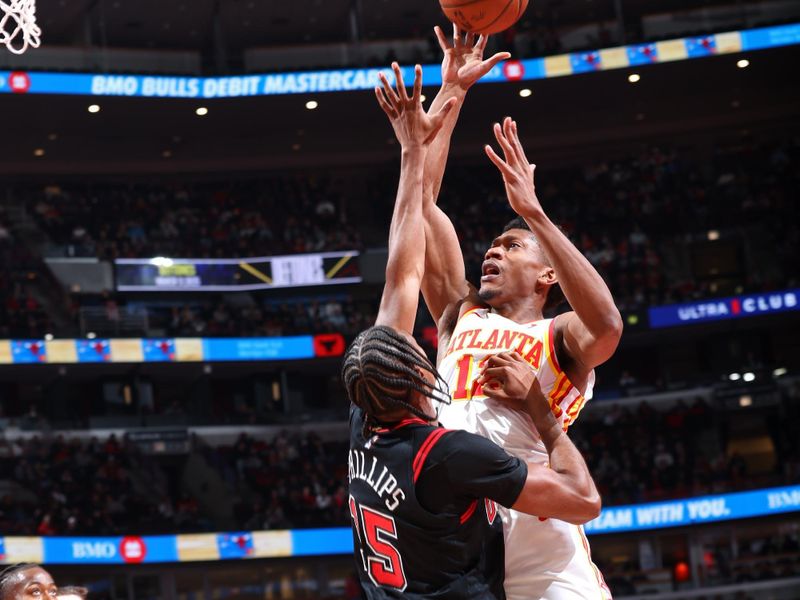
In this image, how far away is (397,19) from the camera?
26766 mm

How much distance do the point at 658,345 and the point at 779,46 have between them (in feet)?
22.2

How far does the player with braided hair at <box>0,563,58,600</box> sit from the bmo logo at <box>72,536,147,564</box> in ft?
55.9

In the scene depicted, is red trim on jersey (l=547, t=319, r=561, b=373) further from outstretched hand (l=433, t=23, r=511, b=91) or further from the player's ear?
outstretched hand (l=433, t=23, r=511, b=91)

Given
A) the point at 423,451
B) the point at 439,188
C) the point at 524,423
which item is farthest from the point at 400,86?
the point at 423,451

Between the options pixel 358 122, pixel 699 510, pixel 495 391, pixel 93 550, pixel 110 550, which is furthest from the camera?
pixel 358 122

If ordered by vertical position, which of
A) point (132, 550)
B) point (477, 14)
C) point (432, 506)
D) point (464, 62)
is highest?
point (477, 14)

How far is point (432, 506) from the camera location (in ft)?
11.1

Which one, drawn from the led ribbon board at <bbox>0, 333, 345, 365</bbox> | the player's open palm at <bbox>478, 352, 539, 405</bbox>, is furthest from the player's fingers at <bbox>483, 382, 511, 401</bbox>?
the led ribbon board at <bbox>0, 333, 345, 365</bbox>

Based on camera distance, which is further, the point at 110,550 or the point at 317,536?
the point at 317,536

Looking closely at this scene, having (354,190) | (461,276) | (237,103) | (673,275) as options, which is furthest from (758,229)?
(461,276)

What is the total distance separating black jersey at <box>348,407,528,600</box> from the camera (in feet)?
11.0

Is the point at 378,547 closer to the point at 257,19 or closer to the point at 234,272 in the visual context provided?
the point at 234,272

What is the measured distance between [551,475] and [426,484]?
357 mm

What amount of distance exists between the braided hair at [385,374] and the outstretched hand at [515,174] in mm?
858
